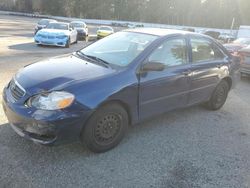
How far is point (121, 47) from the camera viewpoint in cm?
456

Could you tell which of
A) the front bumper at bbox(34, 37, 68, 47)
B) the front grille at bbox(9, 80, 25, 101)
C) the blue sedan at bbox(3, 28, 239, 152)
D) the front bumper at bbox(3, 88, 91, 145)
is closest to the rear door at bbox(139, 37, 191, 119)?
the blue sedan at bbox(3, 28, 239, 152)

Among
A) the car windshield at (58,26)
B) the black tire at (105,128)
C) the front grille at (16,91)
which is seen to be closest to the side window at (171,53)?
the black tire at (105,128)

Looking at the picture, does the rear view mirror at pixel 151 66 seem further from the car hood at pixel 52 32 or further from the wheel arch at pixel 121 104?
the car hood at pixel 52 32

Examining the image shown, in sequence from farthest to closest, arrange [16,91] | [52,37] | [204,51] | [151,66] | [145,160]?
[52,37]
[204,51]
[151,66]
[145,160]
[16,91]

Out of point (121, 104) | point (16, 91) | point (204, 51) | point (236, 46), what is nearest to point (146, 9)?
point (236, 46)

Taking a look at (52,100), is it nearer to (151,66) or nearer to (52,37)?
(151,66)

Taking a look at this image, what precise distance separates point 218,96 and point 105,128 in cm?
→ 297

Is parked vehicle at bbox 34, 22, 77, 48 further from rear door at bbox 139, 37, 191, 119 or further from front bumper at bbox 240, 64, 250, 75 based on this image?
rear door at bbox 139, 37, 191, 119

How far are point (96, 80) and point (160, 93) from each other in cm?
116

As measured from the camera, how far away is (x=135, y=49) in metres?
4.32

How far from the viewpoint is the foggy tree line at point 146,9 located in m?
64.7

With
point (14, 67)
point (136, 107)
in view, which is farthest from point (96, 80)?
point (14, 67)

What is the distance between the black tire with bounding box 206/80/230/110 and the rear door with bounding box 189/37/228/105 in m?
0.20

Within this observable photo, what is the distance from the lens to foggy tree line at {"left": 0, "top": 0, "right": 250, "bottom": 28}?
64.7 meters
